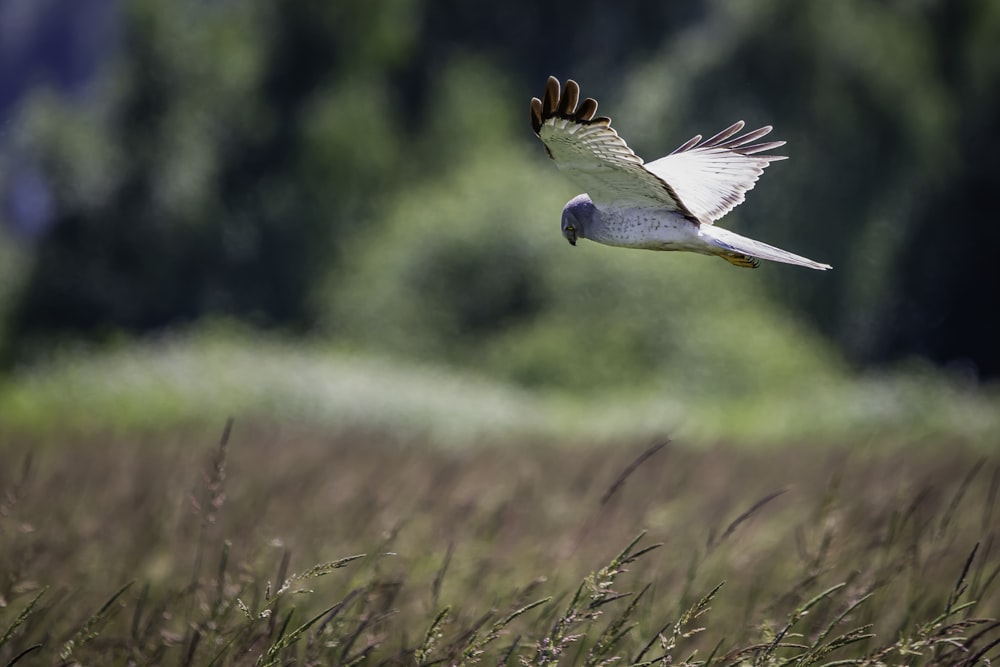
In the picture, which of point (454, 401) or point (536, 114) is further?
point (454, 401)

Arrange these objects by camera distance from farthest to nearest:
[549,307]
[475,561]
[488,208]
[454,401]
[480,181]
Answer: [480,181], [488,208], [549,307], [454,401], [475,561]

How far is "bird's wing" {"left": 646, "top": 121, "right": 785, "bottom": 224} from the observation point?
3.11 metres

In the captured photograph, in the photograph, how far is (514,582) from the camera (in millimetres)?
3506

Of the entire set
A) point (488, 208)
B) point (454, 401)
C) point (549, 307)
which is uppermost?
point (488, 208)

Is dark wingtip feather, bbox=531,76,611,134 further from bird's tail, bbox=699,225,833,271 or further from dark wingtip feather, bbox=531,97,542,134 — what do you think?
bird's tail, bbox=699,225,833,271

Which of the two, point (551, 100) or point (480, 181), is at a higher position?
point (480, 181)

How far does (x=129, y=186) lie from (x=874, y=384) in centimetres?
1163

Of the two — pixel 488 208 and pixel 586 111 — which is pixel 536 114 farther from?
pixel 488 208

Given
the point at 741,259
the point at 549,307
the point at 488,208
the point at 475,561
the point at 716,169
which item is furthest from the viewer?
the point at 488,208

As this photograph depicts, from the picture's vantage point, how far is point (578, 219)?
9.20ft

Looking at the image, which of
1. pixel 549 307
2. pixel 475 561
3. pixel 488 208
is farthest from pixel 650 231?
pixel 488 208

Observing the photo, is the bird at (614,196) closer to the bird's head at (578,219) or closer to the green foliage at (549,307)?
the bird's head at (578,219)

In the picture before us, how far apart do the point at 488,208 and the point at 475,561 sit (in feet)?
44.2

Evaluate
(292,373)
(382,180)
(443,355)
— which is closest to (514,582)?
(292,373)
